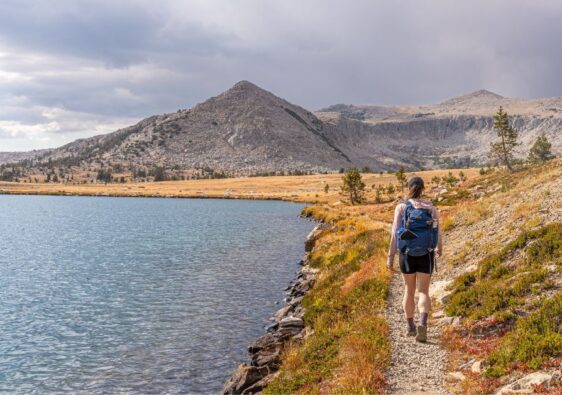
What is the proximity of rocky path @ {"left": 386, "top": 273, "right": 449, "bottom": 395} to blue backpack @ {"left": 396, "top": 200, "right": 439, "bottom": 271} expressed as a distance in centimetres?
289

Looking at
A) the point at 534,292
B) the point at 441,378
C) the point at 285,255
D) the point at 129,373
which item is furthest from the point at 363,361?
the point at 285,255

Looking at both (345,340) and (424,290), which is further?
(345,340)

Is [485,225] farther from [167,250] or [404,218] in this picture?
[167,250]

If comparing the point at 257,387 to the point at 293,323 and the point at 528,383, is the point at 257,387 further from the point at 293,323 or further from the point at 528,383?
the point at 528,383

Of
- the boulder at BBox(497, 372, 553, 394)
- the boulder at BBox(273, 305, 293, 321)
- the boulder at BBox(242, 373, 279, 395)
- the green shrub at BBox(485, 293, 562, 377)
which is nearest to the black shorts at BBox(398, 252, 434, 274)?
the green shrub at BBox(485, 293, 562, 377)

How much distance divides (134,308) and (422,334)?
22.2 meters

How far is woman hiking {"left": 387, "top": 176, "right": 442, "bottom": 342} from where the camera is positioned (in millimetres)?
13000

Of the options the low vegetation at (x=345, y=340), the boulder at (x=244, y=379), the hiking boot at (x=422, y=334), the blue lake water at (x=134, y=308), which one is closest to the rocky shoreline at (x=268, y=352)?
the boulder at (x=244, y=379)

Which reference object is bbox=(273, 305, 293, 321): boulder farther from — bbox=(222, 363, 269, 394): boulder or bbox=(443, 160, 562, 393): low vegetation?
bbox=(443, 160, 562, 393): low vegetation

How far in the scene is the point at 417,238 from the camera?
12984 millimetres

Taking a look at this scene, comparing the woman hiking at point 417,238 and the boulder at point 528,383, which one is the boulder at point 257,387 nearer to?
the woman hiking at point 417,238

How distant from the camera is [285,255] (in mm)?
52625

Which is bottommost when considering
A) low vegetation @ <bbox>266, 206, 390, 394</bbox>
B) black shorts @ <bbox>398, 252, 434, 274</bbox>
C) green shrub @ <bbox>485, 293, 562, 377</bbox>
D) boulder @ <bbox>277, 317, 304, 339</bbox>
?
boulder @ <bbox>277, 317, 304, 339</bbox>

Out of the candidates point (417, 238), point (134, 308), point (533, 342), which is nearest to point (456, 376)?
point (533, 342)
